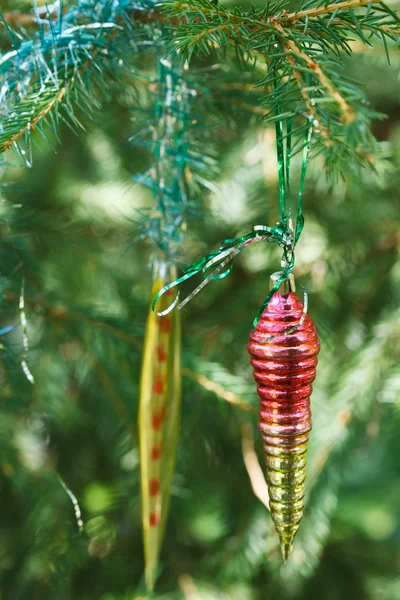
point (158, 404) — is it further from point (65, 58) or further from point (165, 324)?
point (65, 58)

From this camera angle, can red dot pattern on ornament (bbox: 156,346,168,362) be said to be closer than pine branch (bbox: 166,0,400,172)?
No

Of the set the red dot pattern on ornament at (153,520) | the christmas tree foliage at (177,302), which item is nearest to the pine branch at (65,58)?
the christmas tree foliage at (177,302)

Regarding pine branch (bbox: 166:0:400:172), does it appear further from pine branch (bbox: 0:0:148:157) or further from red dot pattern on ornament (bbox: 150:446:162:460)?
red dot pattern on ornament (bbox: 150:446:162:460)

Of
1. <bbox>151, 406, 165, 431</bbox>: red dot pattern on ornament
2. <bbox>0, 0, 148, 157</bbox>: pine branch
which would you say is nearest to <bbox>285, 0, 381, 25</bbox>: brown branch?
<bbox>0, 0, 148, 157</bbox>: pine branch

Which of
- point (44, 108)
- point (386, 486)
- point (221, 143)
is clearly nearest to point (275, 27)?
point (44, 108)

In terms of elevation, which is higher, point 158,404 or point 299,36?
point 299,36

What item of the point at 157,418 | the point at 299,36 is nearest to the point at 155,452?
the point at 157,418

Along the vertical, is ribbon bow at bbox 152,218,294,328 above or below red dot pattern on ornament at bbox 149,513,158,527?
above

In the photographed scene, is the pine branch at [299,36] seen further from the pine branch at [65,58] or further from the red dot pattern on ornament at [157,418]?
the red dot pattern on ornament at [157,418]

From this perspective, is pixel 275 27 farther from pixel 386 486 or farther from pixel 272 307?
pixel 386 486
